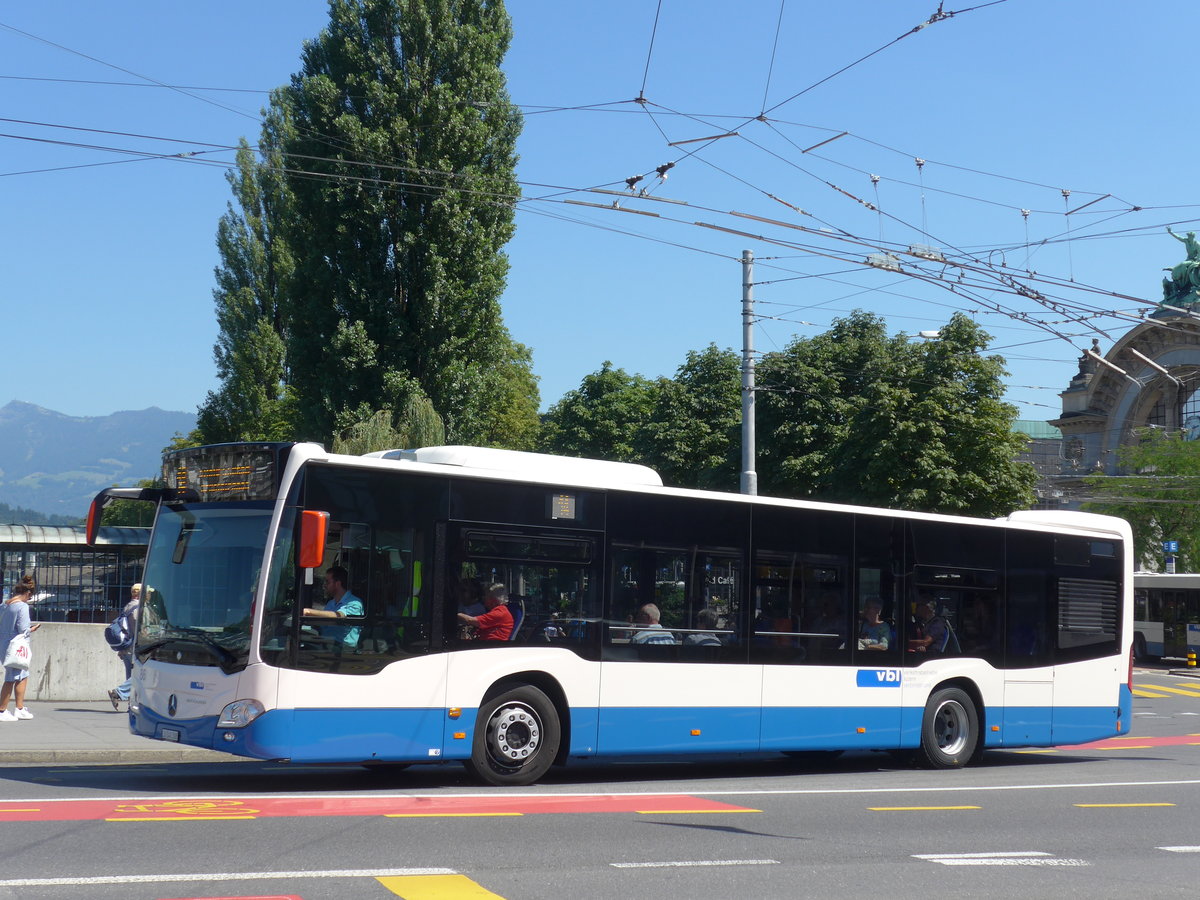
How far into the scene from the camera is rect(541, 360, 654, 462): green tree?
219 feet

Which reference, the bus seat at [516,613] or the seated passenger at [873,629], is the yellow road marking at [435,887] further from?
the seated passenger at [873,629]

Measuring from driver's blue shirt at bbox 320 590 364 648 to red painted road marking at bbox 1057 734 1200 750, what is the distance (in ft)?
42.6

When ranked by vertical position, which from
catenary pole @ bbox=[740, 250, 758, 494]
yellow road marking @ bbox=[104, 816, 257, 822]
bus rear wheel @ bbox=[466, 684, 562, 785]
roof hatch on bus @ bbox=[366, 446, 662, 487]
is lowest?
yellow road marking @ bbox=[104, 816, 257, 822]

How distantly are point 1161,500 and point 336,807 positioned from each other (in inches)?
2214

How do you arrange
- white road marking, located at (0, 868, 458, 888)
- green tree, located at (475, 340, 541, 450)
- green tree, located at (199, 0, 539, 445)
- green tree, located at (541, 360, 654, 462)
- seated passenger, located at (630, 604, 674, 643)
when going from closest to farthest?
white road marking, located at (0, 868, 458, 888) → seated passenger, located at (630, 604, 674, 643) → green tree, located at (199, 0, 539, 445) → green tree, located at (475, 340, 541, 450) → green tree, located at (541, 360, 654, 462)

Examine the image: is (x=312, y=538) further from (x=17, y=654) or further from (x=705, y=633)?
(x=17, y=654)

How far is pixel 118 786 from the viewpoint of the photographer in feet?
35.9

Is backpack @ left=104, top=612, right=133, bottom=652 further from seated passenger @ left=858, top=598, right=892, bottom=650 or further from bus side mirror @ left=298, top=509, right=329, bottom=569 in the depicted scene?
seated passenger @ left=858, top=598, right=892, bottom=650

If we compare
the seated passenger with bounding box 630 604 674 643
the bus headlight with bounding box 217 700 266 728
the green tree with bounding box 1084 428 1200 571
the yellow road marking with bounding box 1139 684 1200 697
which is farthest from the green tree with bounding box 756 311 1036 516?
the bus headlight with bounding box 217 700 266 728

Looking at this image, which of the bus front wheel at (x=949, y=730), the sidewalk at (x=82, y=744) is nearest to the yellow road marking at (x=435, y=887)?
the sidewalk at (x=82, y=744)

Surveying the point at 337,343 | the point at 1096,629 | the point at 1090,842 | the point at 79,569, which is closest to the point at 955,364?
the point at 337,343

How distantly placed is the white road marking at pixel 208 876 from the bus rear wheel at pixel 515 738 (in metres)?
4.22

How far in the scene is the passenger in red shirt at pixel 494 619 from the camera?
38.4 feet

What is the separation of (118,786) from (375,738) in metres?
2.12
